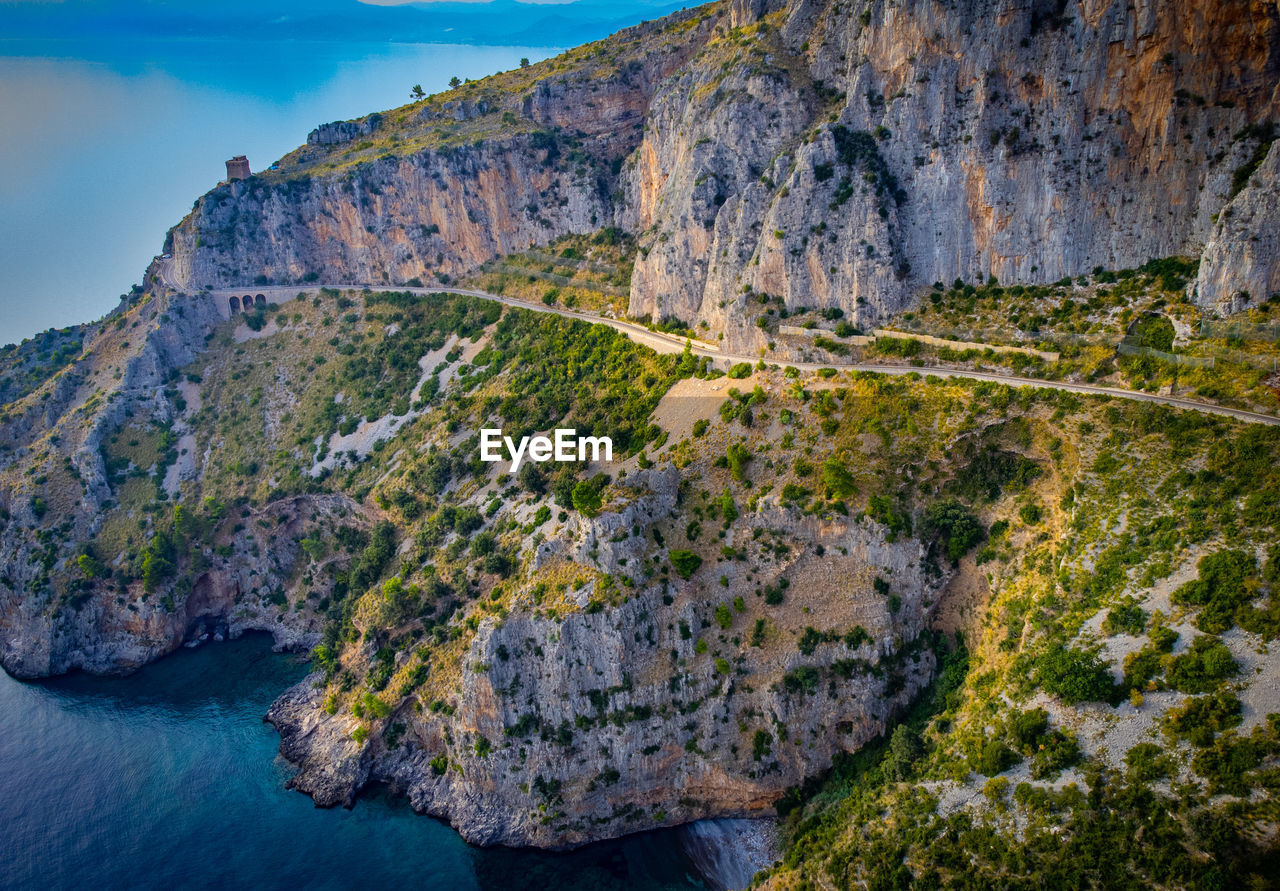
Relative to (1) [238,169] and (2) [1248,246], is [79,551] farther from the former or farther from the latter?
(2) [1248,246]

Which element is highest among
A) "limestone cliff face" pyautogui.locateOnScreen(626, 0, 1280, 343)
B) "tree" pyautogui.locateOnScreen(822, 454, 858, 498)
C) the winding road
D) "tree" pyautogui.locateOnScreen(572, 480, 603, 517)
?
"limestone cliff face" pyautogui.locateOnScreen(626, 0, 1280, 343)

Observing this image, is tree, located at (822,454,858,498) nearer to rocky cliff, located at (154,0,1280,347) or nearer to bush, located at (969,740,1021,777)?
rocky cliff, located at (154,0,1280,347)

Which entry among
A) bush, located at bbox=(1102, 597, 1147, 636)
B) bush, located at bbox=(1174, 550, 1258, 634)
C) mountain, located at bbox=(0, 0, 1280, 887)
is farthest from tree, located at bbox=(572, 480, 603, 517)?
bush, located at bbox=(1174, 550, 1258, 634)

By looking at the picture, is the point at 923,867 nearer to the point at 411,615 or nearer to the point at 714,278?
the point at 411,615

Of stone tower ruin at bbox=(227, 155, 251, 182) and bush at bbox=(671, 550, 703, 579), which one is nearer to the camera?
bush at bbox=(671, 550, 703, 579)

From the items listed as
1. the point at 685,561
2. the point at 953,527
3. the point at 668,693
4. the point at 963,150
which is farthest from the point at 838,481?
the point at 963,150

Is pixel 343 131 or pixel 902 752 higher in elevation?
pixel 343 131
